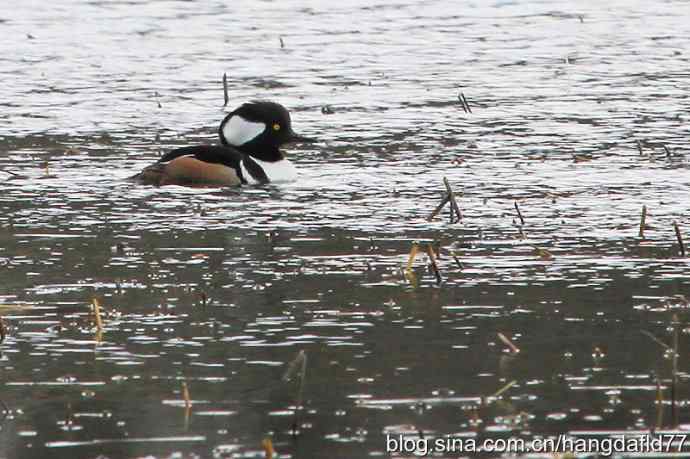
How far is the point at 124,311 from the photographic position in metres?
9.30

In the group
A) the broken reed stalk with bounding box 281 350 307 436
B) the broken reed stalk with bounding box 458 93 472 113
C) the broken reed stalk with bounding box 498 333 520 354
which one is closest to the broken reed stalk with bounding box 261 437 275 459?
the broken reed stalk with bounding box 281 350 307 436

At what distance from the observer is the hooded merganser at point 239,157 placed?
13891mm

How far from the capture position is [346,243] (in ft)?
37.0

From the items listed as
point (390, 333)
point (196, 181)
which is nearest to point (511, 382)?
point (390, 333)

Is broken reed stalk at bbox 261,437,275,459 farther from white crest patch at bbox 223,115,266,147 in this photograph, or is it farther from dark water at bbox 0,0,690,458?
white crest patch at bbox 223,115,266,147

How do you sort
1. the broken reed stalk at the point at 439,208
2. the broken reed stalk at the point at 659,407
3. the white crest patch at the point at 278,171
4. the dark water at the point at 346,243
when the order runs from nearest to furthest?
the broken reed stalk at the point at 659,407 < the dark water at the point at 346,243 < the broken reed stalk at the point at 439,208 < the white crest patch at the point at 278,171

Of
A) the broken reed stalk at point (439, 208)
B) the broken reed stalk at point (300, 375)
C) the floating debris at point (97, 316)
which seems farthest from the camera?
the broken reed stalk at point (439, 208)

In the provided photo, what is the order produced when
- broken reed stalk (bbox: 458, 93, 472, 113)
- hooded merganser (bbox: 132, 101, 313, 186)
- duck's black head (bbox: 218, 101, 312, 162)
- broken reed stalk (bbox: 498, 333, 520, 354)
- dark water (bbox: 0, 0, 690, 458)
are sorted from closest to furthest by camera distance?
1. dark water (bbox: 0, 0, 690, 458)
2. broken reed stalk (bbox: 498, 333, 520, 354)
3. hooded merganser (bbox: 132, 101, 313, 186)
4. duck's black head (bbox: 218, 101, 312, 162)
5. broken reed stalk (bbox: 458, 93, 472, 113)

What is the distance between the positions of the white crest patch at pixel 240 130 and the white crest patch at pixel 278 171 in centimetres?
57

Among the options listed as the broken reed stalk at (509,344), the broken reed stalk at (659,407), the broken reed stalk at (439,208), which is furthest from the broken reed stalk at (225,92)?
the broken reed stalk at (659,407)

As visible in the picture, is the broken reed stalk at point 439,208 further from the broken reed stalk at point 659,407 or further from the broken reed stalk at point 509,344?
the broken reed stalk at point 659,407

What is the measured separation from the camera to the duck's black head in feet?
49.5

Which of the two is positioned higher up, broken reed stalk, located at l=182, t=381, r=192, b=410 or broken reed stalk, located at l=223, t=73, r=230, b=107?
broken reed stalk, located at l=182, t=381, r=192, b=410

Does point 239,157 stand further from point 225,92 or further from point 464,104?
point 225,92
